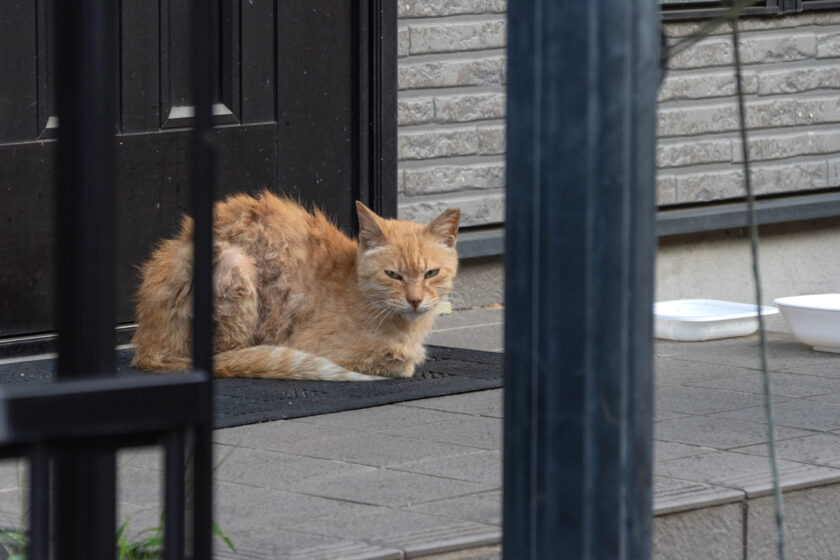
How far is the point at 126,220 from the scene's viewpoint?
6.14 metres

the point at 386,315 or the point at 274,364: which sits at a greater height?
the point at 386,315

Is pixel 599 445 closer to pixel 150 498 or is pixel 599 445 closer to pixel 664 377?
pixel 150 498

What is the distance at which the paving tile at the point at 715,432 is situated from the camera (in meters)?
4.54

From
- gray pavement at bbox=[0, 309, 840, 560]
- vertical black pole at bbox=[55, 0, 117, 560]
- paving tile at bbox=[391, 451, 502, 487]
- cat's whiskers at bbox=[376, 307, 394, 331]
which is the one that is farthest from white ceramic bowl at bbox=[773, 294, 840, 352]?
vertical black pole at bbox=[55, 0, 117, 560]

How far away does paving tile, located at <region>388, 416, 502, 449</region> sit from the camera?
455 centimetres

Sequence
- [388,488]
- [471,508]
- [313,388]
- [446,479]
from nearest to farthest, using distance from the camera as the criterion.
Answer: [471,508] < [388,488] < [446,479] < [313,388]

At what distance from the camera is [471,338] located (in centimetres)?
663

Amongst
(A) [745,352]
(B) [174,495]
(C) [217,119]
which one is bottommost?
(A) [745,352]

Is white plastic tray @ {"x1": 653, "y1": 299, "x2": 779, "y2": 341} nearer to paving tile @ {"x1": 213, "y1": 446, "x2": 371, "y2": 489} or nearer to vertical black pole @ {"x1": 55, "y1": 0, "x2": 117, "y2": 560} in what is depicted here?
paving tile @ {"x1": 213, "y1": 446, "x2": 371, "y2": 489}

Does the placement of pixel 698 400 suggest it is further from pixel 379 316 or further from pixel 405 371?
pixel 379 316

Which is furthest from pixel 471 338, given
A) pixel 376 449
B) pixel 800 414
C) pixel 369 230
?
pixel 376 449

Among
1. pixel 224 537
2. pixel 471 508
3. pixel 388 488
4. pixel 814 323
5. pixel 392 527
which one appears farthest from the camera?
pixel 814 323

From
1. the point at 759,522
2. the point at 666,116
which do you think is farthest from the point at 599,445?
the point at 666,116

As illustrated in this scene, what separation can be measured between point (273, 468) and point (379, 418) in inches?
31.8
